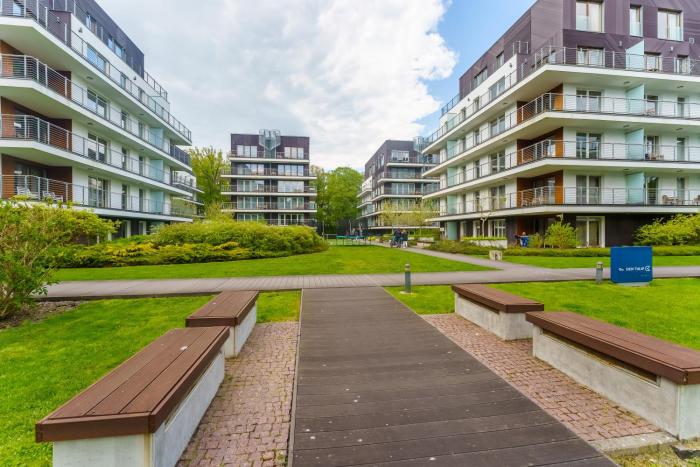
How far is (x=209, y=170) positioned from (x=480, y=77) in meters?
44.2

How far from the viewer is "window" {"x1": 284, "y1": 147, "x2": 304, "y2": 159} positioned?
190 ft

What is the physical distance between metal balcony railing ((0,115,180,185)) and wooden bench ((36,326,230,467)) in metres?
21.9

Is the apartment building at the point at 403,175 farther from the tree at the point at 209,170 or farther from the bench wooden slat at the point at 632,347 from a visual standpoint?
the bench wooden slat at the point at 632,347

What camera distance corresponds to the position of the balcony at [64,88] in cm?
1762

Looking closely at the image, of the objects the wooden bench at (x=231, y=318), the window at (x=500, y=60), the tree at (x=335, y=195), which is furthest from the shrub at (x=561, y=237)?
the tree at (x=335, y=195)

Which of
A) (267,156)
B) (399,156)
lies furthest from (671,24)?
(267,156)

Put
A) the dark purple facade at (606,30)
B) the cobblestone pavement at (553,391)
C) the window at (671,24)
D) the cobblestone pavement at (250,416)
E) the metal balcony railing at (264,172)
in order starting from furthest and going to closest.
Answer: the metal balcony railing at (264,172) → the window at (671,24) → the dark purple facade at (606,30) → the cobblestone pavement at (553,391) → the cobblestone pavement at (250,416)

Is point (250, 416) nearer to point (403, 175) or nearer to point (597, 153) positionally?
point (597, 153)

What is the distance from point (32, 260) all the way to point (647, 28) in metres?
40.8

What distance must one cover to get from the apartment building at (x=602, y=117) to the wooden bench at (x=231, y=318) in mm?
23653

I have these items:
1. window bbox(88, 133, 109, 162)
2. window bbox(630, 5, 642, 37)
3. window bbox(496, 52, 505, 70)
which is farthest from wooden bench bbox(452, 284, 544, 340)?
window bbox(630, 5, 642, 37)

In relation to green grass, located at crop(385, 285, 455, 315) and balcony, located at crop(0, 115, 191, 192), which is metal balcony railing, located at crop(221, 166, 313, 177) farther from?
green grass, located at crop(385, 285, 455, 315)

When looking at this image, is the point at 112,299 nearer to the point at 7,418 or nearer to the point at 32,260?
the point at 32,260

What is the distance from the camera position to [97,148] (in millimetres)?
24406
